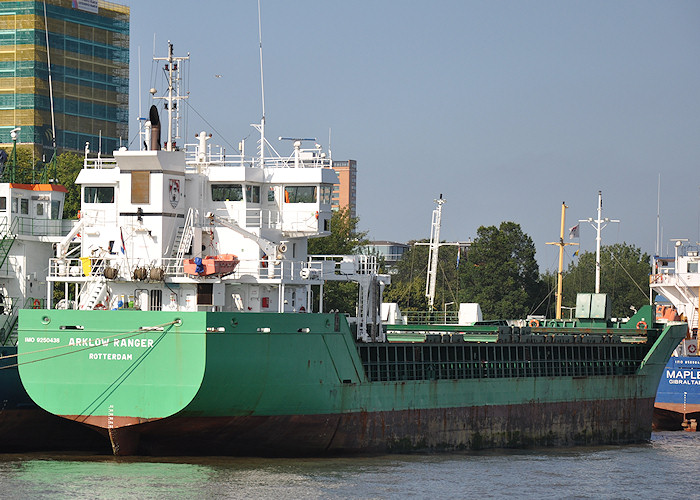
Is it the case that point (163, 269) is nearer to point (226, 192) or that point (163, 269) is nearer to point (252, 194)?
point (226, 192)

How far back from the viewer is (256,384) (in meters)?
30.4

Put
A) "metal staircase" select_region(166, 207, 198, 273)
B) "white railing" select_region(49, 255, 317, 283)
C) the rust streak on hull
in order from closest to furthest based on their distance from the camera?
1. the rust streak on hull
2. "white railing" select_region(49, 255, 317, 283)
3. "metal staircase" select_region(166, 207, 198, 273)

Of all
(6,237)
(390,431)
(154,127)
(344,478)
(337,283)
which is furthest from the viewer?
(337,283)

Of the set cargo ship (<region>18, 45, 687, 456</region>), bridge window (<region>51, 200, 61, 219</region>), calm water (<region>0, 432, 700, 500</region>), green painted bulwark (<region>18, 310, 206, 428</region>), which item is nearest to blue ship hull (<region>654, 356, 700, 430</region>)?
cargo ship (<region>18, 45, 687, 456</region>)

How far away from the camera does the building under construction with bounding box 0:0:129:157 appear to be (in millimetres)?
90375

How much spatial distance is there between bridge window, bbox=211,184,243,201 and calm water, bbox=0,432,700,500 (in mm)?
7104

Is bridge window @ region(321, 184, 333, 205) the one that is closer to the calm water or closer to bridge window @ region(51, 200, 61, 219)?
the calm water

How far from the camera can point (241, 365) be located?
2991 cm

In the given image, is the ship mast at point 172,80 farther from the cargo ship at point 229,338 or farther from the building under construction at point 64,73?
the building under construction at point 64,73

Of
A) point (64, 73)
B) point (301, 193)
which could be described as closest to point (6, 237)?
point (301, 193)

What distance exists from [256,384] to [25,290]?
11032mm

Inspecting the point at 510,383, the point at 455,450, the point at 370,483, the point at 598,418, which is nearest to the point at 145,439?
the point at 370,483

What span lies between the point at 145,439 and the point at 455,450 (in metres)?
9.78

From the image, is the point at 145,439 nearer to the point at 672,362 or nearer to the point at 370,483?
the point at 370,483
